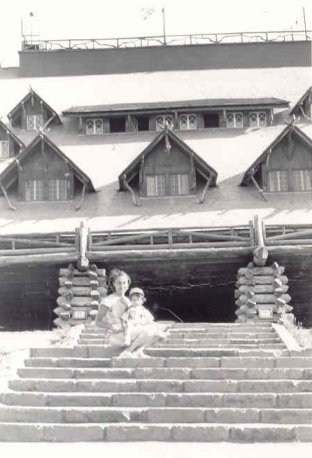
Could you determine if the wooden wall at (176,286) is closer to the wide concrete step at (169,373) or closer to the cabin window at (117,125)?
the cabin window at (117,125)

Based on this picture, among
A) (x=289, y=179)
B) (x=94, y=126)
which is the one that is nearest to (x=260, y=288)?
(x=289, y=179)

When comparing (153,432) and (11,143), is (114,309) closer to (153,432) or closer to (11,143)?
(153,432)

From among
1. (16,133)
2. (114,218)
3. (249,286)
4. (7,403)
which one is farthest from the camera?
(16,133)

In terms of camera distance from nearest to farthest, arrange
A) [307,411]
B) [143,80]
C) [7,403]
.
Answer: [307,411], [7,403], [143,80]

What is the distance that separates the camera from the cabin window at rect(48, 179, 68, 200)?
21.9 metres

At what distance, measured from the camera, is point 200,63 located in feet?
97.9

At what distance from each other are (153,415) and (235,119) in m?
18.7

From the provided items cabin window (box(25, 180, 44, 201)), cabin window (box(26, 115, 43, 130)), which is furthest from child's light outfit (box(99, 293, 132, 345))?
cabin window (box(26, 115, 43, 130))

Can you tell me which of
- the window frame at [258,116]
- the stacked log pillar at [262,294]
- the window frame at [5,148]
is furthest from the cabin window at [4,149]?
the stacked log pillar at [262,294]

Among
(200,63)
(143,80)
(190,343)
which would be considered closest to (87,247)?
(190,343)

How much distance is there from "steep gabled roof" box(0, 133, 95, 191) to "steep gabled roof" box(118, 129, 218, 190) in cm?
122

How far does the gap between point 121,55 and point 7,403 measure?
24.1 metres

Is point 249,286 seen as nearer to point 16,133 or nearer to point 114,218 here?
point 114,218

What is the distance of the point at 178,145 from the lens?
21719 mm
